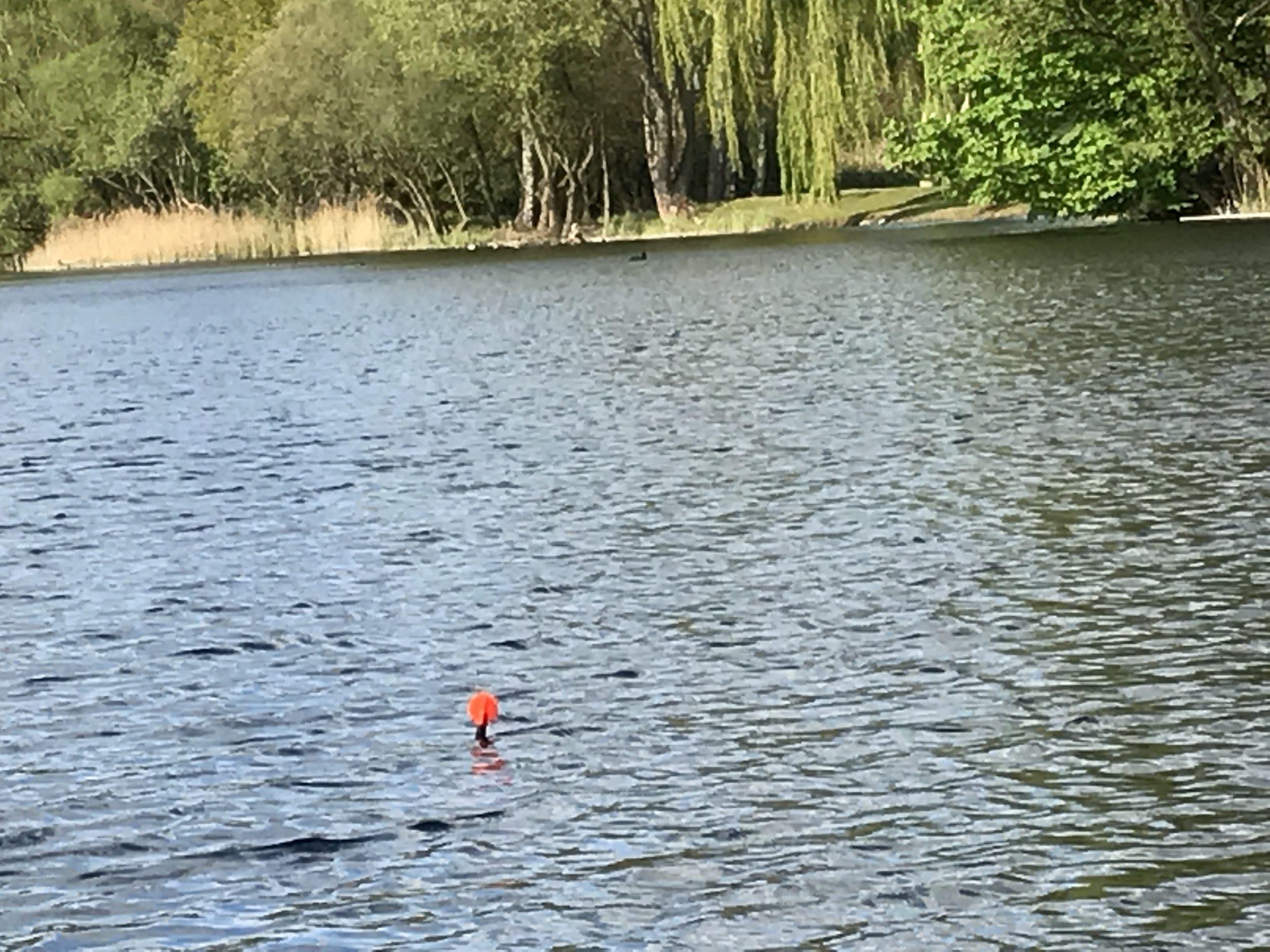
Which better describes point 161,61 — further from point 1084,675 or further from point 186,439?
point 1084,675

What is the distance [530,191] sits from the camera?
80125 mm

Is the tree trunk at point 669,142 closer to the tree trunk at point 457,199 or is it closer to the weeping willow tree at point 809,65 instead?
the tree trunk at point 457,199

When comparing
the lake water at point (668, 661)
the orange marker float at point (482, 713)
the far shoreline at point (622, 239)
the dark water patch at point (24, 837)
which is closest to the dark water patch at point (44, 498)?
the lake water at point (668, 661)

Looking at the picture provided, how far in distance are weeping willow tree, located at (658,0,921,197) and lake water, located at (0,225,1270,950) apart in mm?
33279

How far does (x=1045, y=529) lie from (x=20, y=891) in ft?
25.8

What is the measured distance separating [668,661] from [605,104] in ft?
214

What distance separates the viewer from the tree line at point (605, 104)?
55250 millimetres

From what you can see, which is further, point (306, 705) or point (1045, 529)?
point (1045, 529)

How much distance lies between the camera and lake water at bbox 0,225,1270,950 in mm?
8031

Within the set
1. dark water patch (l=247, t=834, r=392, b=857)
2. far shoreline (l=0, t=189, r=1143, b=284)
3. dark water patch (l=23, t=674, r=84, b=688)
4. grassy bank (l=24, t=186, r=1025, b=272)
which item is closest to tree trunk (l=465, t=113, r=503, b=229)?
grassy bank (l=24, t=186, r=1025, b=272)

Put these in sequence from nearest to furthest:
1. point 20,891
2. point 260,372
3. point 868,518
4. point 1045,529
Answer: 1. point 20,891
2. point 1045,529
3. point 868,518
4. point 260,372

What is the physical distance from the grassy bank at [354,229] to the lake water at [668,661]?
48.2 m

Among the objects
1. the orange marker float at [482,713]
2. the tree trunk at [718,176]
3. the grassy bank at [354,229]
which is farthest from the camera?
the tree trunk at [718,176]

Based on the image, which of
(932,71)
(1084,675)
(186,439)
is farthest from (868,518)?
(932,71)
